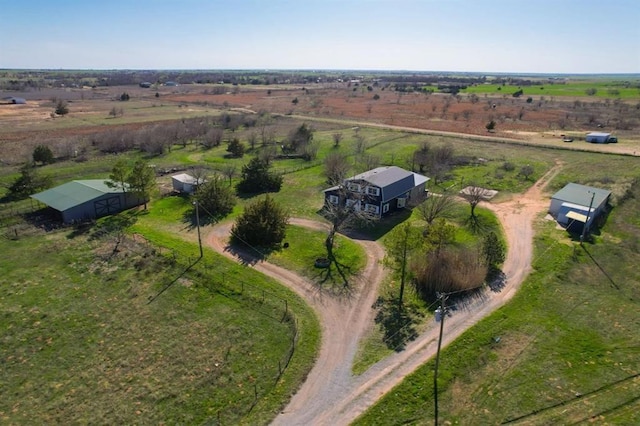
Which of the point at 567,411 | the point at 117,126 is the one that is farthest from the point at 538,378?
the point at 117,126

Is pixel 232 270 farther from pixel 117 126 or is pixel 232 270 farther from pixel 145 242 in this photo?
pixel 117 126

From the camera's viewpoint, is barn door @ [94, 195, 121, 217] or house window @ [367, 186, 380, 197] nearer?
house window @ [367, 186, 380, 197]

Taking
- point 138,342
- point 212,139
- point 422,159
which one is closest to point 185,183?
point 138,342

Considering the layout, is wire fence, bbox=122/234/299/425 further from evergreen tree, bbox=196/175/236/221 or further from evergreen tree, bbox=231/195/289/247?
evergreen tree, bbox=196/175/236/221

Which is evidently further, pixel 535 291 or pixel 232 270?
pixel 232 270

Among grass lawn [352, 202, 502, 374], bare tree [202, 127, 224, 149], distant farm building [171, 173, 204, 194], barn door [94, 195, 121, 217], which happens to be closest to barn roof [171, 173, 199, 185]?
distant farm building [171, 173, 204, 194]

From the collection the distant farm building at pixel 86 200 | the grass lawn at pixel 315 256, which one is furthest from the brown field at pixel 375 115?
the grass lawn at pixel 315 256

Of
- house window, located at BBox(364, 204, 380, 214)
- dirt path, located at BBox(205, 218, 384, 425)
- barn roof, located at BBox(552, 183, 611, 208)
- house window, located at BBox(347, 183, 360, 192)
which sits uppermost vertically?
house window, located at BBox(347, 183, 360, 192)
